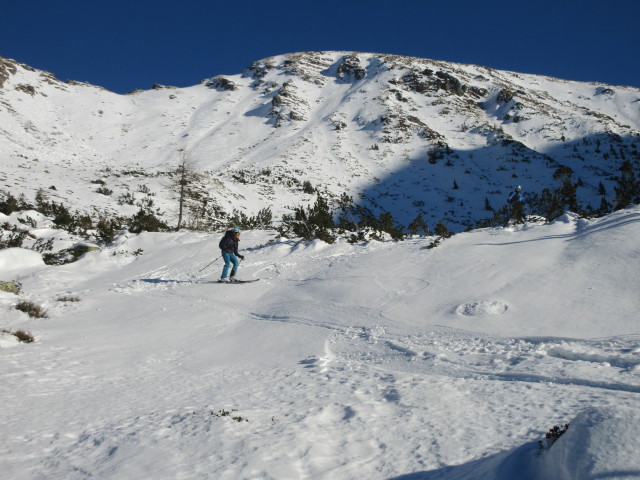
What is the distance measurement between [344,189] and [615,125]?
45758 millimetres

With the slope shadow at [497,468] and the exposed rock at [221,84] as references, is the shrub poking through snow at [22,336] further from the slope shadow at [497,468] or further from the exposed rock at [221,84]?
the exposed rock at [221,84]

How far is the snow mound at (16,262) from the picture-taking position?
1238 cm

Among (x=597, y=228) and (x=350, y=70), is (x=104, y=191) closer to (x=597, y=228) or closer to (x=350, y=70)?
(x=597, y=228)

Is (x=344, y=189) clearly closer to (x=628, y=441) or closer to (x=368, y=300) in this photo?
(x=368, y=300)

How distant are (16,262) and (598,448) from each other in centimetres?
1623

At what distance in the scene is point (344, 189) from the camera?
4025cm

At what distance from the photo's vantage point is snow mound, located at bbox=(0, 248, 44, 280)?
40.6 ft

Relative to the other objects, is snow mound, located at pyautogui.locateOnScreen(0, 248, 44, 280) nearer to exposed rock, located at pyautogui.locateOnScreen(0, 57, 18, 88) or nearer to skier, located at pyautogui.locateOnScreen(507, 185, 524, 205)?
skier, located at pyautogui.locateOnScreen(507, 185, 524, 205)

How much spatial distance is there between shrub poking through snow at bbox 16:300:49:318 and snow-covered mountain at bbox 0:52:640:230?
16836 mm

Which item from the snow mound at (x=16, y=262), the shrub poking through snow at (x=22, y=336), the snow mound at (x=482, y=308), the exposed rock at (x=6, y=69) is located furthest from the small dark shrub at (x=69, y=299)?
the exposed rock at (x=6, y=69)

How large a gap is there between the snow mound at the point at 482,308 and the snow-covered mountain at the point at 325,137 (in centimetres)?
2276

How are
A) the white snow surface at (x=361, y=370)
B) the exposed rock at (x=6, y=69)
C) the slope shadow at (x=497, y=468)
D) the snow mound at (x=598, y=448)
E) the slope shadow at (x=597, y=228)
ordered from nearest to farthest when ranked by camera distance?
1. the snow mound at (x=598, y=448)
2. the slope shadow at (x=497, y=468)
3. the white snow surface at (x=361, y=370)
4. the slope shadow at (x=597, y=228)
5. the exposed rock at (x=6, y=69)

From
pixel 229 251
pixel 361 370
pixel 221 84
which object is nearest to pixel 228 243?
pixel 229 251

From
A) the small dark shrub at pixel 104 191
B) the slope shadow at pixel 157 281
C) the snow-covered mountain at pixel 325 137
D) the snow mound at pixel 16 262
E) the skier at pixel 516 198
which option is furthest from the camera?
the snow-covered mountain at pixel 325 137
